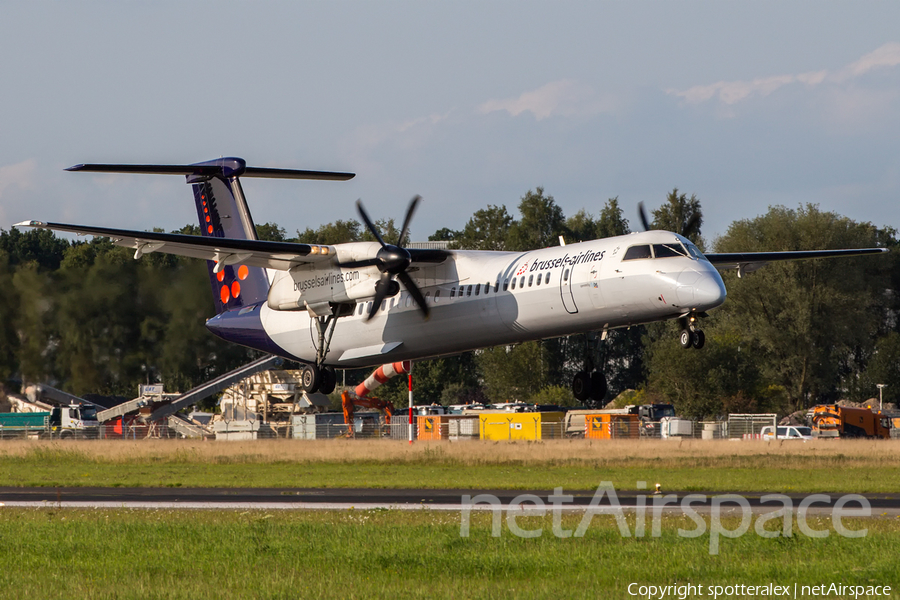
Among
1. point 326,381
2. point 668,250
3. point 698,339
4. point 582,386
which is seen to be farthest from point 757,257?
point 326,381

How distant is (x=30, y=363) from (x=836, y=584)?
47.3 meters

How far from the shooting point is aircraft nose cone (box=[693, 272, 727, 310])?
23.4 meters

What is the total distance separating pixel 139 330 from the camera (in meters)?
53.2

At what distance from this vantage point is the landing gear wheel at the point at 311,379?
31.9m

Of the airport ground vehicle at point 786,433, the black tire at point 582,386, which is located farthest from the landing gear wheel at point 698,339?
the airport ground vehicle at point 786,433

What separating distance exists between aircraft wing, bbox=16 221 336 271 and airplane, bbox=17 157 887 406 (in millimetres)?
35

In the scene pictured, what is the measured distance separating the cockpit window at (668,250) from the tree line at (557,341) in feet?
91.5

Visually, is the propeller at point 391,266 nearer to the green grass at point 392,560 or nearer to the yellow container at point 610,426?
the green grass at point 392,560

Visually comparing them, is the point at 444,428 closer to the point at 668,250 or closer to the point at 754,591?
the point at 668,250

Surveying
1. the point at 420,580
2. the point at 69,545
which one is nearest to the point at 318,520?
the point at 69,545

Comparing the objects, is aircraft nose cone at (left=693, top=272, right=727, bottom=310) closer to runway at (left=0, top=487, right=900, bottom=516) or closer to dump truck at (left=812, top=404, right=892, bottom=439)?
runway at (left=0, top=487, right=900, bottom=516)

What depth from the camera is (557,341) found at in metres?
82.3

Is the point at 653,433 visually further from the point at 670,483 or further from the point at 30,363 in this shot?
the point at 30,363

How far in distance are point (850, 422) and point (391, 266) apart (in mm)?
A: 41486
